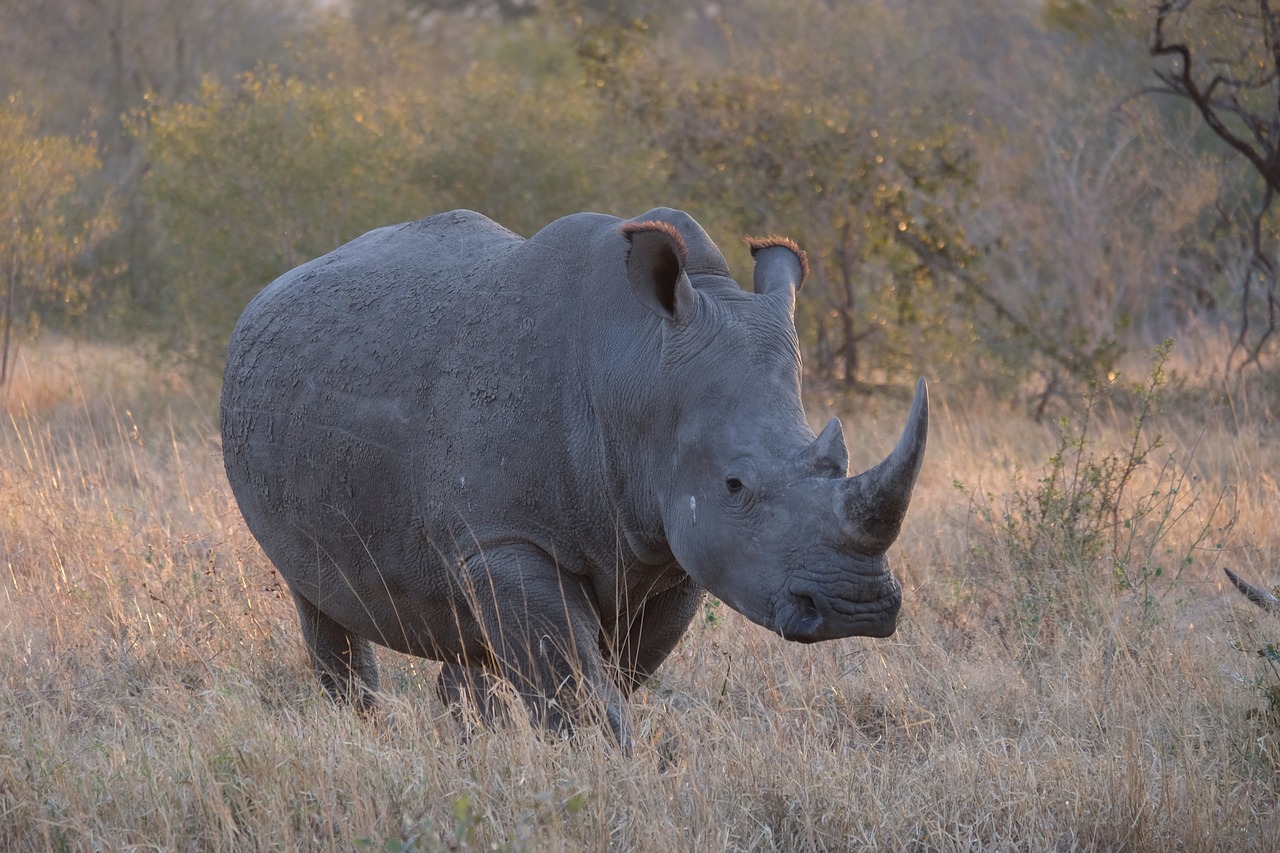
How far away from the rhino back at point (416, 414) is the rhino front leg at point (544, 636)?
0.07m

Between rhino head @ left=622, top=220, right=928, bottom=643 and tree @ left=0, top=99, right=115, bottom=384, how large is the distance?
995cm

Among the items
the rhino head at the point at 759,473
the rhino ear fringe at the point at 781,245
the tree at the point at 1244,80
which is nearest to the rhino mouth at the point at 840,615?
the rhino head at the point at 759,473

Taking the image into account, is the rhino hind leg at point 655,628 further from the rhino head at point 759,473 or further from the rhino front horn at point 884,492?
the rhino front horn at point 884,492

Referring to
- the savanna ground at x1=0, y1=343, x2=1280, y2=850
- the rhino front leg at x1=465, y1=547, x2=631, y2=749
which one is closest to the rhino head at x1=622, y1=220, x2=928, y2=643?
the rhino front leg at x1=465, y1=547, x2=631, y2=749

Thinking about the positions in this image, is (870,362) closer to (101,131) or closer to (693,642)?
(693,642)

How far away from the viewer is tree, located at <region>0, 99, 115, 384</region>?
12.9 metres

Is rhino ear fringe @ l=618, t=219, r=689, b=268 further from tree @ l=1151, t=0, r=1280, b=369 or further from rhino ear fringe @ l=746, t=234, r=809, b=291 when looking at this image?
tree @ l=1151, t=0, r=1280, b=369

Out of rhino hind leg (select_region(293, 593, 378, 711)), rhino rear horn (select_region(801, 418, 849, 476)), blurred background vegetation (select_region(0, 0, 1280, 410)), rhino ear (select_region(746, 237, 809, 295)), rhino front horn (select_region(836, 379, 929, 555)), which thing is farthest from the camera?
blurred background vegetation (select_region(0, 0, 1280, 410))

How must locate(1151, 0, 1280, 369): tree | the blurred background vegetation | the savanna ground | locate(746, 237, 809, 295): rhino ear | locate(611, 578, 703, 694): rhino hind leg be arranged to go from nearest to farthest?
the savanna ground
locate(746, 237, 809, 295): rhino ear
locate(611, 578, 703, 694): rhino hind leg
locate(1151, 0, 1280, 369): tree
the blurred background vegetation

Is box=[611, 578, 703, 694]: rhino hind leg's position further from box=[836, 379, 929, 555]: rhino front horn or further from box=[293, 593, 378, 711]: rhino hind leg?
box=[293, 593, 378, 711]: rhino hind leg

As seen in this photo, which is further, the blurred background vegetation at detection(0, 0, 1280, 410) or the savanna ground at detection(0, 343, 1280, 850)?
the blurred background vegetation at detection(0, 0, 1280, 410)

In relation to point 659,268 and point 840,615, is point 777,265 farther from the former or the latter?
point 840,615

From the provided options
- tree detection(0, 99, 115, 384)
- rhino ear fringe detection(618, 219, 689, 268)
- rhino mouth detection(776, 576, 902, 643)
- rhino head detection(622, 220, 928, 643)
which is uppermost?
rhino ear fringe detection(618, 219, 689, 268)

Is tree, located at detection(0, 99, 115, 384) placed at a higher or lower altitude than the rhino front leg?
lower
